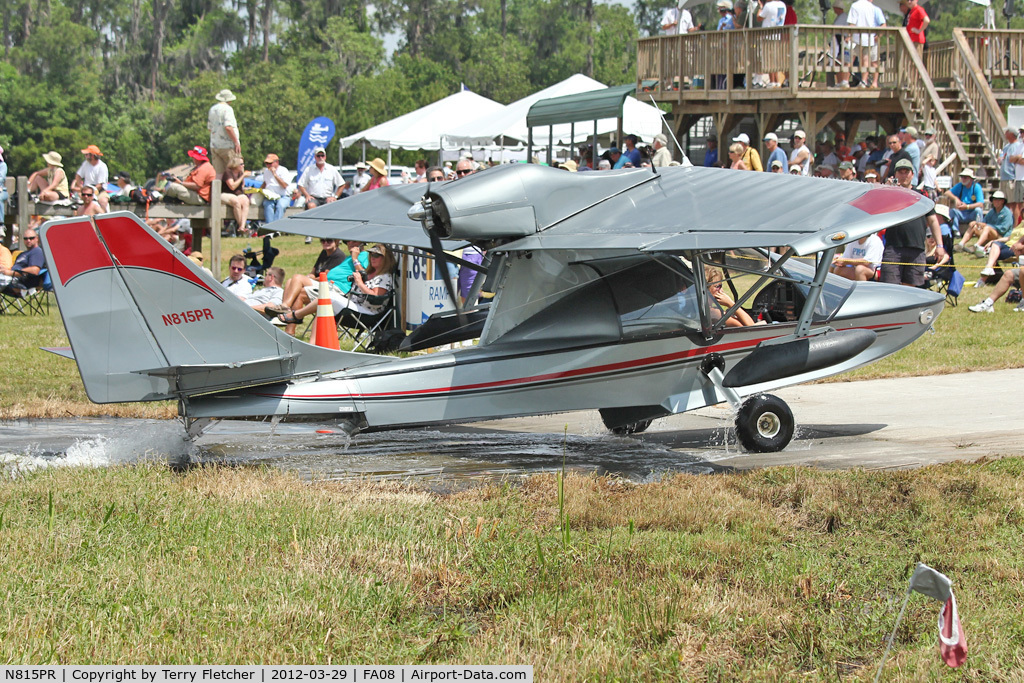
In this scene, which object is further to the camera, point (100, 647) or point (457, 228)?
point (457, 228)

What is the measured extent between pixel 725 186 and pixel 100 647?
633 centimetres

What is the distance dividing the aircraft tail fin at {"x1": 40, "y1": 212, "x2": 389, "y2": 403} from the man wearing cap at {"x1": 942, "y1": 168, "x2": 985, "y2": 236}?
1716 cm

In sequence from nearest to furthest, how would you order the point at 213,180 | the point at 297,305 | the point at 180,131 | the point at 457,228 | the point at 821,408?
the point at 457,228, the point at 821,408, the point at 297,305, the point at 213,180, the point at 180,131

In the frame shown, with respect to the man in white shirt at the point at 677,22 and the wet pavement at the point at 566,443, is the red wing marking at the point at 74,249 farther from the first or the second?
the man in white shirt at the point at 677,22

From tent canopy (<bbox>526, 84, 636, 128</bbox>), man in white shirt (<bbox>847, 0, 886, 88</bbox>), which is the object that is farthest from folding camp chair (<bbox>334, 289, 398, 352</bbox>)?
man in white shirt (<bbox>847, 0, 886, 88</bbox>)

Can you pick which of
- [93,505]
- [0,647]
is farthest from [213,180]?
[0,647]

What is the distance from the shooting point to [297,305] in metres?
14.6

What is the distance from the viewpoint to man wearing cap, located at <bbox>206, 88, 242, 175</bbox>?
63.7ft

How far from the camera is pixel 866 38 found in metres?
25.8

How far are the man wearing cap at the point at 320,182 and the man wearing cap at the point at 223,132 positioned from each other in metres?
1.52

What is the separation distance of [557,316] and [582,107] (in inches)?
732

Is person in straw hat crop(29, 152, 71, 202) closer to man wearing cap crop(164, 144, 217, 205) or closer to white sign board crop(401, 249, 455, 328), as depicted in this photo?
man wearing cap crop(164, 144, 217, 205)

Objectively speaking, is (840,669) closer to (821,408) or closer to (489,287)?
(489,287)
